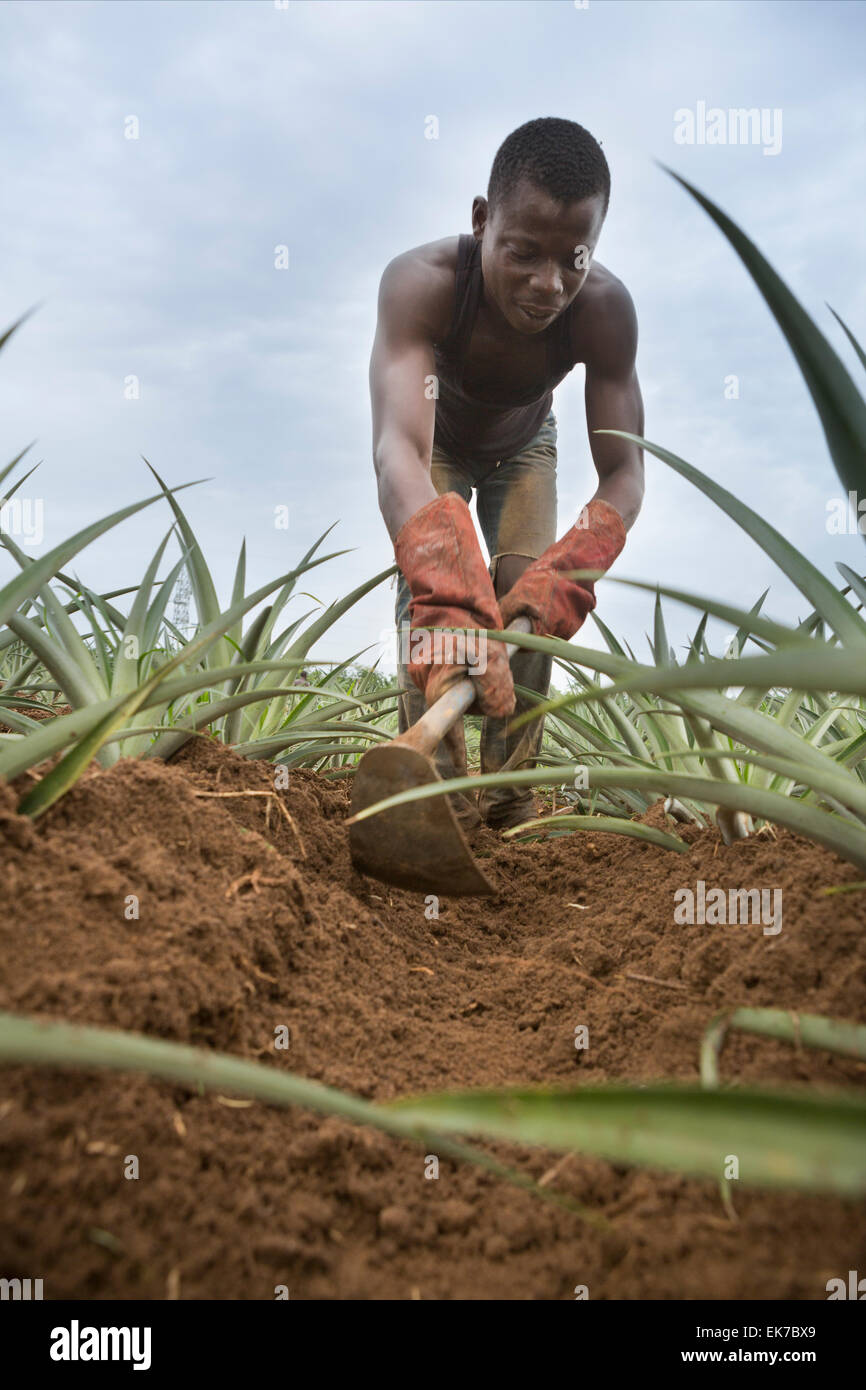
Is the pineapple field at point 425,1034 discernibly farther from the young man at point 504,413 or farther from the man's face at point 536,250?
the man's face at point 536,250

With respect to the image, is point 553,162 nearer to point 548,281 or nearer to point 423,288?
point 548,281

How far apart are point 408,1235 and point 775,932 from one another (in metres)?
0.47

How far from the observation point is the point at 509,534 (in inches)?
98.8

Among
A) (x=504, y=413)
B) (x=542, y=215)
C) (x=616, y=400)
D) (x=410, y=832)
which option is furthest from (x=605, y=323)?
(x=410, y=832)

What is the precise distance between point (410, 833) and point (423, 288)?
165 centimetres

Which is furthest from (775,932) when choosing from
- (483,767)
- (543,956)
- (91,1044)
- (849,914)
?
(483,767)

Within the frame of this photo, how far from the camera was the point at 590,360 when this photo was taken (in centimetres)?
230

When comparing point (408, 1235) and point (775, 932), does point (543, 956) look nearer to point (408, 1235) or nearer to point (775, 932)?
point (775, 932)

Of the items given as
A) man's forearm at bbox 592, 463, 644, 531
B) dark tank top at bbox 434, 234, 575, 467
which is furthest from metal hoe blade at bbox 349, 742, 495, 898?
dark tank top at bbox 434, 234, 575, 467

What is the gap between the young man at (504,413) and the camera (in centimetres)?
164

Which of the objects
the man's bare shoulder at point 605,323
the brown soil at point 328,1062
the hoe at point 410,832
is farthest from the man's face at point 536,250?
the brown soil at point 328,1062

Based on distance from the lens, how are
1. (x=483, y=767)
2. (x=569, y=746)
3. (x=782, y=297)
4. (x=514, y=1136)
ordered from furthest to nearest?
(x=483, y=767) → (x=569, y=746) → (x=782, y=297) → (x=514, y=1136)
